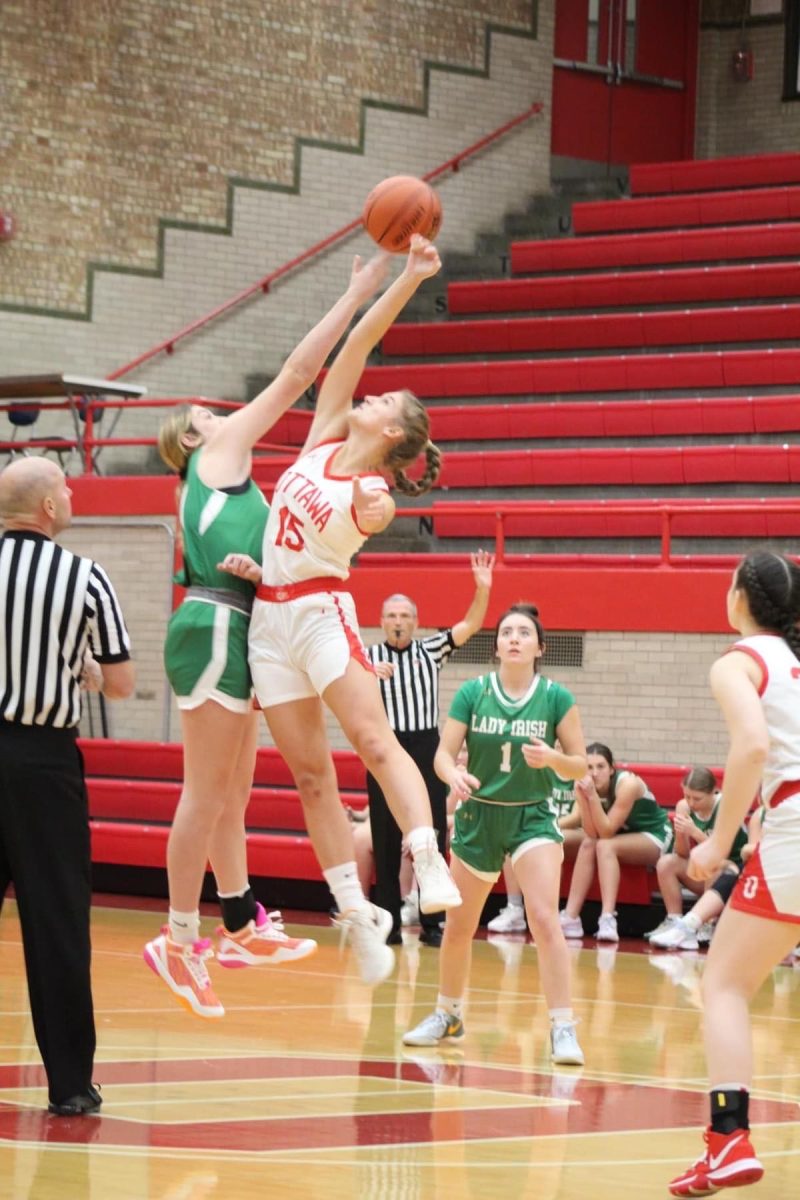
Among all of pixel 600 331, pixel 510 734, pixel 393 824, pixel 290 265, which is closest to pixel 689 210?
pixel 600 331

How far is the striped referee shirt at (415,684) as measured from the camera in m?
10.6

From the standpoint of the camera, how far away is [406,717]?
34.9 ft

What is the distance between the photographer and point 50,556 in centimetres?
552

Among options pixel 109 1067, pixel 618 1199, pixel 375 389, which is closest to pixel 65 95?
pixel 375 389

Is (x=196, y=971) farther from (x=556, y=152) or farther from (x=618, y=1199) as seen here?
(x=556, y=152)

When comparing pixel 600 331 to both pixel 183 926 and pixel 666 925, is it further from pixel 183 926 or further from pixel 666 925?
pixel 183 926

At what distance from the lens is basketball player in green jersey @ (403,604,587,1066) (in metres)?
6.99

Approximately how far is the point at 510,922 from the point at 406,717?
1621 millimetres

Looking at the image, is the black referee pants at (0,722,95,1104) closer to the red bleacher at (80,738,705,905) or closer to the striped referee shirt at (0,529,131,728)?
the striped referee shirt at (0,529,131,728)

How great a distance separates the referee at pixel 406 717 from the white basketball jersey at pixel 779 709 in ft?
17.9

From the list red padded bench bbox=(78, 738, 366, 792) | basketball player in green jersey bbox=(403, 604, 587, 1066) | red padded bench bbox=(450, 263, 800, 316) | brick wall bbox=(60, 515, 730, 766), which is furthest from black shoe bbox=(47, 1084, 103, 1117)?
red padded bench bbox=(450, 263, 800, 316)

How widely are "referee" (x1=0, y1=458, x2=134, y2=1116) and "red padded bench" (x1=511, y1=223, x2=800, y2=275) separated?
1221cm

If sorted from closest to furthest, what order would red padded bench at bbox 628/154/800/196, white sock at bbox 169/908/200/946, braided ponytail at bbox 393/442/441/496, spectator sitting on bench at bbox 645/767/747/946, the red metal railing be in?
braided ponytail at bbox 393/442/441/496 → white sock at bbox 169/908/200/946 → spectator sitting on bench at bbox 645/767/747/946 → the red metal railing → red padded bench at bbox 628/154/800/196

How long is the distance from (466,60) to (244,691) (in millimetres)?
14210
